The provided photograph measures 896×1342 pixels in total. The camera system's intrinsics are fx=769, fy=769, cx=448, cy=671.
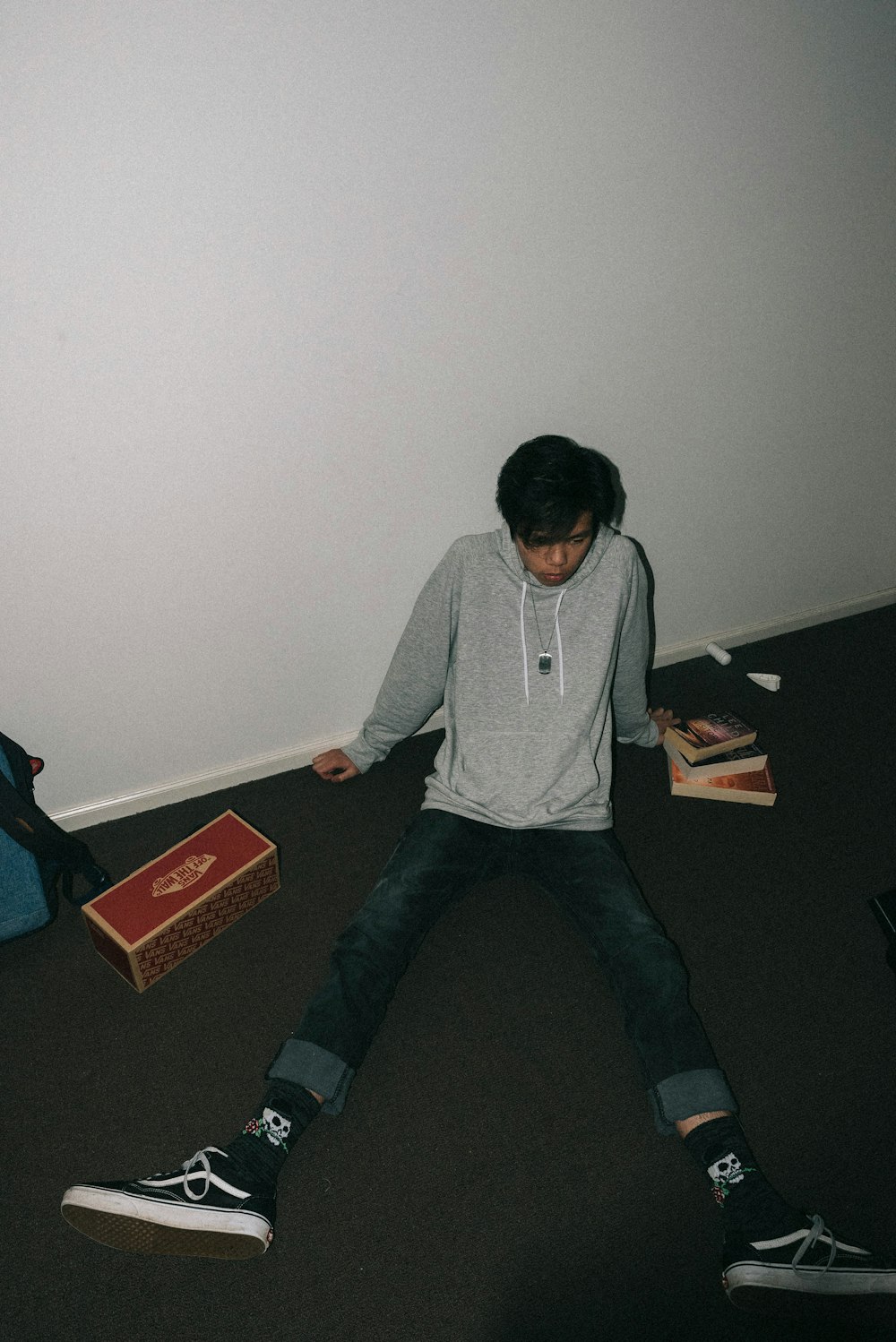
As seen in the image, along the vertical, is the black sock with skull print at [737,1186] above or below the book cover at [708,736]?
below

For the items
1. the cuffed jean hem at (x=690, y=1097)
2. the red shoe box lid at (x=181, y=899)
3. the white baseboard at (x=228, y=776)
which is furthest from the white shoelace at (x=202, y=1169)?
the white baseboard at (x=228, y=776)

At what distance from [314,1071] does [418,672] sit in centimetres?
90

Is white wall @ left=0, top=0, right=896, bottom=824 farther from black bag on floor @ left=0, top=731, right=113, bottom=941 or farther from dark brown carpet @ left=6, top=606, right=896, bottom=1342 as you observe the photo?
dark brown carpet @ left=6, top=606, right=896, bottom=1342

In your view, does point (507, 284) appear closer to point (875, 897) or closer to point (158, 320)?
point (158, 320)

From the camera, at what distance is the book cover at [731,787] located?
2.25 meters

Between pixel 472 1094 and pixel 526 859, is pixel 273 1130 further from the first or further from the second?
pixel 526 859

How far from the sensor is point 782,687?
2.74 m

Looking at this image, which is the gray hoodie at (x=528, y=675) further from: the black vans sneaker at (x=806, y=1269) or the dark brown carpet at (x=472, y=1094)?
the black vans sneaker at (x=806, y=1269)

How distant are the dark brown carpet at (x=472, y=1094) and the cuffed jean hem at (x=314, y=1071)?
0.16m

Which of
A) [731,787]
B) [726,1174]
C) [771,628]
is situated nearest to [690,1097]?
[726,1174]

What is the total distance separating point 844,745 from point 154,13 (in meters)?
2.56

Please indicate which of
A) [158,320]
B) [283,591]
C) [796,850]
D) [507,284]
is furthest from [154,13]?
[796,850]

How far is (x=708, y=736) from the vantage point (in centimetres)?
230

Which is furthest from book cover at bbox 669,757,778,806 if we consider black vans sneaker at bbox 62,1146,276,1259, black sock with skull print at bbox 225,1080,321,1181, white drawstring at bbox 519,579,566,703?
black vans sneaker at bbox 62,1146,276,1259
